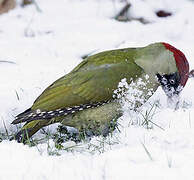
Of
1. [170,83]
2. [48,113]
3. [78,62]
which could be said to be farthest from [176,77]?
[78,62]

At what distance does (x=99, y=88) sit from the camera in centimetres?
364

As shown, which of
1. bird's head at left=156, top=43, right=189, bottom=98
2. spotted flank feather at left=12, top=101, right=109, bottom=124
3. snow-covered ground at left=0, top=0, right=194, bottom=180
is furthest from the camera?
bird's head at left=156, top=43, right=189, bottom=98

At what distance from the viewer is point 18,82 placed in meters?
4.64

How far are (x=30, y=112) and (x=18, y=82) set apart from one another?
1.12 meters

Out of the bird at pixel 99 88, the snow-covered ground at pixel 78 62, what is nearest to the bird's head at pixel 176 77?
the bird at pixel 99 88

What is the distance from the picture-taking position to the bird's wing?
361 centimetres

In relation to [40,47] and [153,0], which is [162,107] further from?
[153,0]

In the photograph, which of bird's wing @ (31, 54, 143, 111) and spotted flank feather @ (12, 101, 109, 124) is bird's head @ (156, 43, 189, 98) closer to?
bird's wing @ (31, 54, 143, 111)

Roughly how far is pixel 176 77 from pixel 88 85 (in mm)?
677

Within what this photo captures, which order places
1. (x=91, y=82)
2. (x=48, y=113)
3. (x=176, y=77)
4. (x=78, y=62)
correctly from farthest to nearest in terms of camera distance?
(x=78, y=62) < (x=176, y=77) < (x=91, y=82) < (x=48, y=113)

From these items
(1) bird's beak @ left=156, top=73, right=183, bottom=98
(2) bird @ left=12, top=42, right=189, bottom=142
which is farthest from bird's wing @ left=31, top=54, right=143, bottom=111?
(1) bird's beak @ left=156, top=73, right=183, bottom=98

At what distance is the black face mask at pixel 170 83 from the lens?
3863 millimetres

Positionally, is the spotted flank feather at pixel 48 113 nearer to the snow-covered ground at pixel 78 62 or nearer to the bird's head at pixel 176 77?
the snow-covered ground at pixel 78 62

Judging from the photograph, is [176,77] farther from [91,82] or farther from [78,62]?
[78,62]
